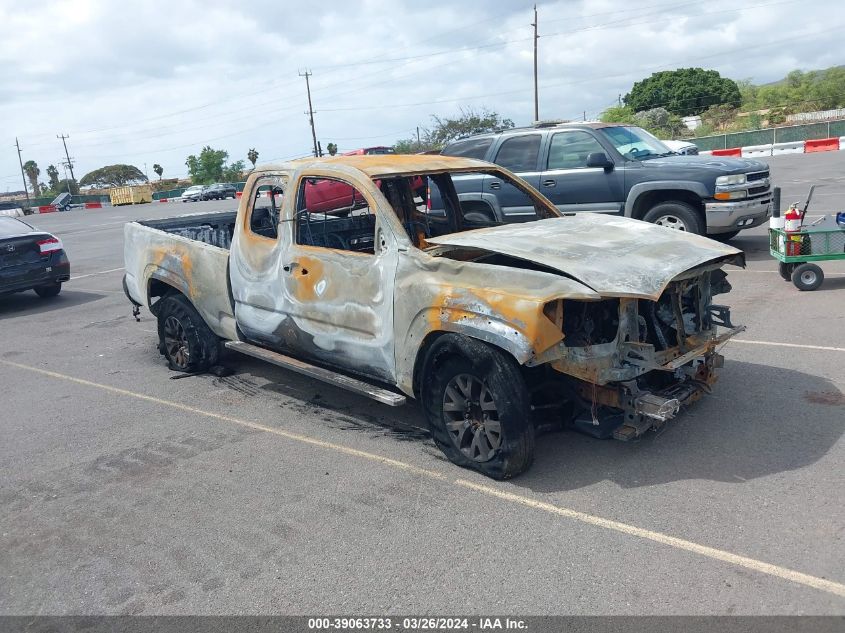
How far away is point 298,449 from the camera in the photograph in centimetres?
504

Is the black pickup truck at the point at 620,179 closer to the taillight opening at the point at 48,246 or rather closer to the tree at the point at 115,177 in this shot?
the taillight opening at the point at 48,246

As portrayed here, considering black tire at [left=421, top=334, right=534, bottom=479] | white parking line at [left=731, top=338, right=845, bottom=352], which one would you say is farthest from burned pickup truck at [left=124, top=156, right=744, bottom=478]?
white parking line at [left=731, top=338, right=845, bottom=352]

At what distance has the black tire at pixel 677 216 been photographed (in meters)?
9.95

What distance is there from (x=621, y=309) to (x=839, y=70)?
74227mm

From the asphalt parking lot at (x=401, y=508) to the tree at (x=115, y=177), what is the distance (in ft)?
388

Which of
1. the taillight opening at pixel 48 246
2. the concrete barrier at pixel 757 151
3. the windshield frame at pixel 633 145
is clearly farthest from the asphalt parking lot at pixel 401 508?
the concrete barrier at pixel 757 151

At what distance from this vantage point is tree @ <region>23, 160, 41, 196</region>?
380 ft

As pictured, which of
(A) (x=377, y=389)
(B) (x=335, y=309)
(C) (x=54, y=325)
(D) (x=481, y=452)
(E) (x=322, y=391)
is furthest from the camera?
(C) (x=54, y=325)

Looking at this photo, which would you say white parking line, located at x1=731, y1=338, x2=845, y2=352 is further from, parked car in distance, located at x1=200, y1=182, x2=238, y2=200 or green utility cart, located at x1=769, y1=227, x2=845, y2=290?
parked car in distance, located at x1=200, y1=182, x2=238, y2=200

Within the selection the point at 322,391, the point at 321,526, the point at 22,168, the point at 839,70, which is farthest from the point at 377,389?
the point at 22,168

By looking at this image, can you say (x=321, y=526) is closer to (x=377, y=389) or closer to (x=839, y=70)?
(x=377, y=389)

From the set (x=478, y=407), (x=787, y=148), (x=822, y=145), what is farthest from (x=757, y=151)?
(x=478, y=407)

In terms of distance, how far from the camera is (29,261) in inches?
455

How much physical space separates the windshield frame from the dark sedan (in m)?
9.00
